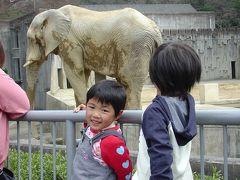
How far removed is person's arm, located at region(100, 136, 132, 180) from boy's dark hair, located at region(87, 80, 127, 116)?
158 mm

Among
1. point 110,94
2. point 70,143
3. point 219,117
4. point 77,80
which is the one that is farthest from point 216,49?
point 219,117

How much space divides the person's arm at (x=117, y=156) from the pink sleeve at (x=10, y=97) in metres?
0.69

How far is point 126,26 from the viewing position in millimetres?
6719

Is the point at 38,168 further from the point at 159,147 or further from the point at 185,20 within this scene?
the point at 185,20

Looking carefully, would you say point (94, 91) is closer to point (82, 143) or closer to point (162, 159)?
point (82, 143)

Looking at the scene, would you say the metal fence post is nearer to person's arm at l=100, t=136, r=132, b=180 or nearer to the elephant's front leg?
person's arm at l=100, t=136, r=132, b=180

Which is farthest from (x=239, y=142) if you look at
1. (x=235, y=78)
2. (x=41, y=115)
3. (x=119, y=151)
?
(x=235, y=78)

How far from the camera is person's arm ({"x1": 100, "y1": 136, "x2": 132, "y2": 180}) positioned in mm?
2240

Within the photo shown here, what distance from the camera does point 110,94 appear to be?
7.64ft

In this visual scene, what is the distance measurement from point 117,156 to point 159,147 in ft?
1.14

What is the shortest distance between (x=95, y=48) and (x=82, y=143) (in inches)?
176

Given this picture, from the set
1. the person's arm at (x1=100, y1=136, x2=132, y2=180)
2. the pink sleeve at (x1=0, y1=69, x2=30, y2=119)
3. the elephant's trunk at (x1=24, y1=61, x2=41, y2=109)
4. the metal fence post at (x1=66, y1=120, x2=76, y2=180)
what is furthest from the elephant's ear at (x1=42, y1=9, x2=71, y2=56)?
the person's arm at (x1=100, y1=136, x2=132, y2=180)

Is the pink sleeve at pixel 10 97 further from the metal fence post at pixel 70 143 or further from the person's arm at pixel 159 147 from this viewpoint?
the person's arm at pixel 159 147

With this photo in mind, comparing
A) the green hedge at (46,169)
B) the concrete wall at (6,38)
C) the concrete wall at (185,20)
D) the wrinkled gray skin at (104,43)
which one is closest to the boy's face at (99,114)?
the green hedge at (46,169)
